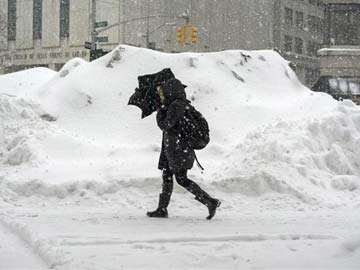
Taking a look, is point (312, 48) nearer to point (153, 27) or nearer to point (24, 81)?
point (153, 27)

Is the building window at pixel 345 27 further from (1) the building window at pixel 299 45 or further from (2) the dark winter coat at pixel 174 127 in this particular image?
(2) the dark winter coat at pixel 174 127

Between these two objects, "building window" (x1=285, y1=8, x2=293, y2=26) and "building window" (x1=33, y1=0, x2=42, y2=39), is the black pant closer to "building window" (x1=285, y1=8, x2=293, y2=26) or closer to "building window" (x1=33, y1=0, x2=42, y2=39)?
"building window" (x1=33, y1=0, x2=42, y2=39)

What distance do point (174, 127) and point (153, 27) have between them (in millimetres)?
42255

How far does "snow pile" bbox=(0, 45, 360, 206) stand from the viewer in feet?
26.5

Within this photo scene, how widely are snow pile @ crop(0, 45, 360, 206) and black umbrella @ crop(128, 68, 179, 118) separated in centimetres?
142

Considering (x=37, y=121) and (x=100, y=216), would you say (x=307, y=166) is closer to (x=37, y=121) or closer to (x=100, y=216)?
(x=100, y=216)

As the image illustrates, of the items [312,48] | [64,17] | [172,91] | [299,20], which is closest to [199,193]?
[172,91]

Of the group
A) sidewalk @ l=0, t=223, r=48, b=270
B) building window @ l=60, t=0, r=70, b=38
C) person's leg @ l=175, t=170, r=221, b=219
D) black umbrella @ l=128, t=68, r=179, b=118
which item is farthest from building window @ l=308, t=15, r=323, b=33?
sidewalk @ l=0, t=223, r=48, b=270

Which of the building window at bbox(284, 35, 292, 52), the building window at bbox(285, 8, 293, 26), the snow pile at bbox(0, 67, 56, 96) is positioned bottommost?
the snow pile at bbox(0, 67, 56, 96)

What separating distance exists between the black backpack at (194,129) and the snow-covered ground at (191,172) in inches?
32.1

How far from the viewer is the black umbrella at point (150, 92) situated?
22.2 feet

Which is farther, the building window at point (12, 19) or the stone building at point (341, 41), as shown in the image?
the building window at point (12, 19)

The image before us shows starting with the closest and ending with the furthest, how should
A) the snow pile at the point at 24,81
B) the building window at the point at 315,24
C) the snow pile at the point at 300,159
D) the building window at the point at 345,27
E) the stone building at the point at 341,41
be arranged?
the snow pile at the point at 300,159 < the snow pile at the point at 24,81 < the stone building at the point at 341,41 < the building window at the point at 345,27 < the building window at the point at 315,24

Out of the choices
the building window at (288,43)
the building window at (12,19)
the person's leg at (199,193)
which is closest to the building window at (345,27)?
the building window at (288,43)
